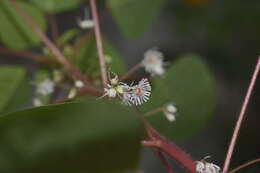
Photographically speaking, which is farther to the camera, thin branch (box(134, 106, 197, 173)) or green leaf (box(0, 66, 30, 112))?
green leaf (box(0, 66, 30, 112))

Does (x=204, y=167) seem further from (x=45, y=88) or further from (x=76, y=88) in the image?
(x=45, y=88)

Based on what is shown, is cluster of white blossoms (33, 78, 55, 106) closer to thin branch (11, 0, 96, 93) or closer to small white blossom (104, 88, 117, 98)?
thin branch (11, 0, 96, 93)

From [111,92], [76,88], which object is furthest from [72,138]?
[76,88]

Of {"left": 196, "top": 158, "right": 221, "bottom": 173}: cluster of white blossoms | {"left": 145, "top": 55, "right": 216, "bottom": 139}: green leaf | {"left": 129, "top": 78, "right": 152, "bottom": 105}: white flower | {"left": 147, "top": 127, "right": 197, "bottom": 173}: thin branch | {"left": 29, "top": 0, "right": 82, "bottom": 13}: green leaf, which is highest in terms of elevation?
{"left": 29, "top": 0, "right": 82, "bottom": 13}: green leaf

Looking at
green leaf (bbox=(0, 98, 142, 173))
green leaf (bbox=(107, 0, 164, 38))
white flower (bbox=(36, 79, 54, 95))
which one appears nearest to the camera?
green leaf (bbox=(0, 98, 142, 173))

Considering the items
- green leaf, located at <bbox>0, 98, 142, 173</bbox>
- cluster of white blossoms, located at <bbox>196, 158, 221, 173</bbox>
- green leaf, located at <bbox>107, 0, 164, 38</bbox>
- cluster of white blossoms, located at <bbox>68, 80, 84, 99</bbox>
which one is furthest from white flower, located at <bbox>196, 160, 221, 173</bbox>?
green leaf, located at <bbox>107, 0, 164, 38</bbox>

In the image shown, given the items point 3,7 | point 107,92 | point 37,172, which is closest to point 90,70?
point 3,7

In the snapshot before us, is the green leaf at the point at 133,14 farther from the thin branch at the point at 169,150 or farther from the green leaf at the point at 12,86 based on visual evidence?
the thin branch at the point at 169,150
